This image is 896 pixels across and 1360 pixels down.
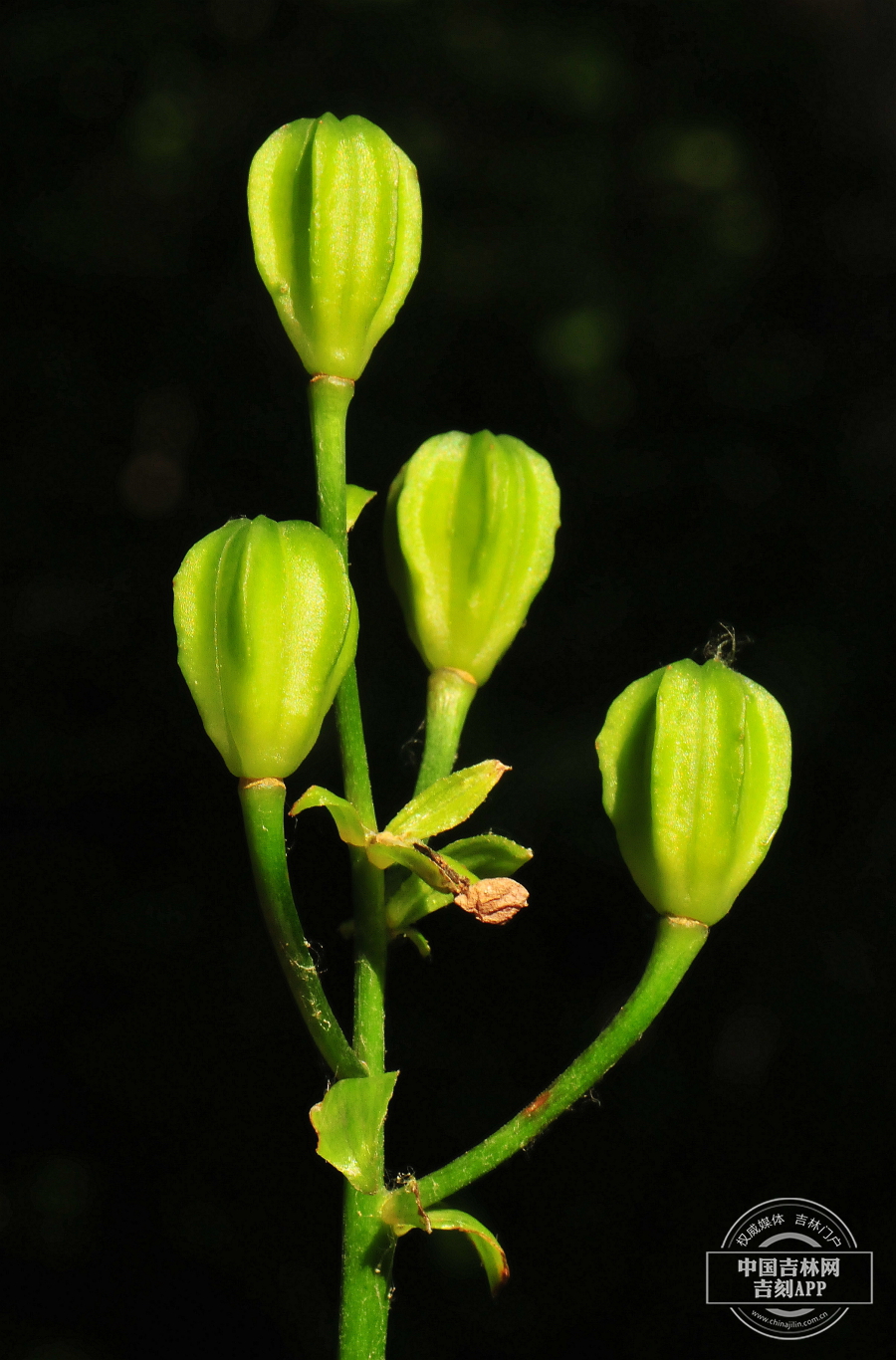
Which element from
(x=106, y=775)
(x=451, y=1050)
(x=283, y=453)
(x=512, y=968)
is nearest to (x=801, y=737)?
(x=512, y=968)

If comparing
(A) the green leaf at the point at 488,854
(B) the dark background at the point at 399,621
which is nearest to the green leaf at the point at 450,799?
(A) the green leaf at the point at 488,854

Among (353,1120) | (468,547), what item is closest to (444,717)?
(468,547)

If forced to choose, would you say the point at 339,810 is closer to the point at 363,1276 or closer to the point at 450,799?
the point at 450,799

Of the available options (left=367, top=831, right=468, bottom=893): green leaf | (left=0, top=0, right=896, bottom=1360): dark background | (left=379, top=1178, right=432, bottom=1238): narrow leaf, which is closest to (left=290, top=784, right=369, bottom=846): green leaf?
(left=367, top=831, right=468, bottom=893): green leaf

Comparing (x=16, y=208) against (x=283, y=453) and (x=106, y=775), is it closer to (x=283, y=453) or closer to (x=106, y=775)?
(x=283, y=453)

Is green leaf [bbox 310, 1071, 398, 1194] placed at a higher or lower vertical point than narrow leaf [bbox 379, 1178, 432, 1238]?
higher

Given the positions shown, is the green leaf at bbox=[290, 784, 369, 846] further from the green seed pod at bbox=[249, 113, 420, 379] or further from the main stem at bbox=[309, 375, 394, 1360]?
the green seed pod at bbox=[249, 113, 420, 379]

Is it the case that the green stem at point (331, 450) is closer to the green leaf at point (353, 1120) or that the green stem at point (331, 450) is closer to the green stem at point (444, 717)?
the green stem at point (444, 717)
